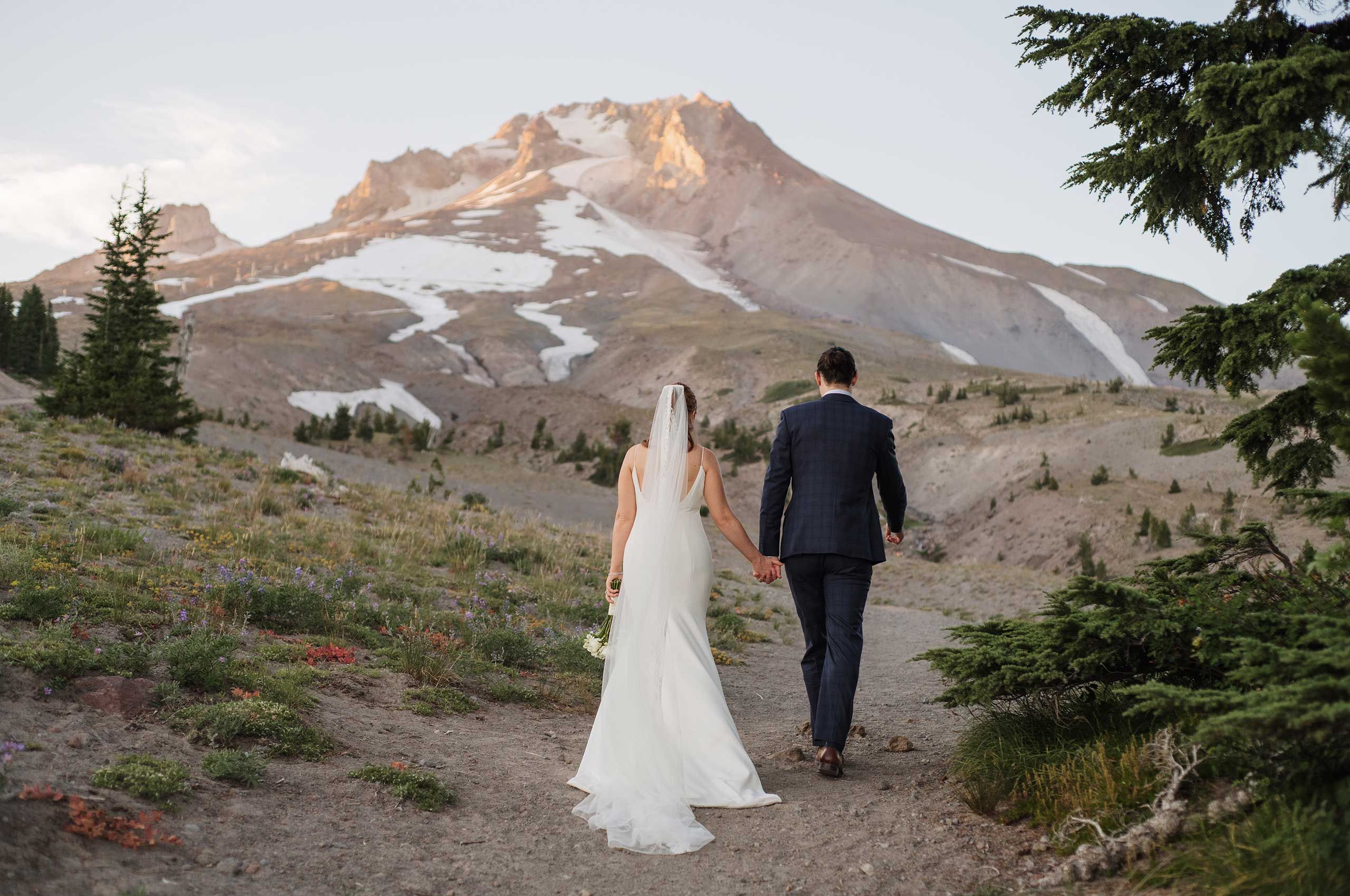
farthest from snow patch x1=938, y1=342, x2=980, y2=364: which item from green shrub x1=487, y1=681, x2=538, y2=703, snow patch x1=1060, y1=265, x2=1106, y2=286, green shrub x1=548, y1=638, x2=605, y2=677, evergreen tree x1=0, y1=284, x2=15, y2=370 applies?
green shrub x1=487, y1=681, x2=538, y2=703

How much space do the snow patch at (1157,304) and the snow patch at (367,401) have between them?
290 feet

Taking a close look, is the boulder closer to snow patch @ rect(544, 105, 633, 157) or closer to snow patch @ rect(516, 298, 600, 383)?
snow patch @ rect(516, 298, 600, 383)

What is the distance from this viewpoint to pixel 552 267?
10338cm

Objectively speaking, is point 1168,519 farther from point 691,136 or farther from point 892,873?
point 691,136

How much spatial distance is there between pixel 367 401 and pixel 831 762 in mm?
46821

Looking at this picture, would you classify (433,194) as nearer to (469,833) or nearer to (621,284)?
(621,284)

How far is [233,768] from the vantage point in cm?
454

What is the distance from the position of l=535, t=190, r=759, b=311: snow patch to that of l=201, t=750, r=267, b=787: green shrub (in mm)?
91350

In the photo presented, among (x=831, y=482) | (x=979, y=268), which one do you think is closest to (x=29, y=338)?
(x=831, y=482)

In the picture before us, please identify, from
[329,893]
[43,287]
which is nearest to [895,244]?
[43,287]

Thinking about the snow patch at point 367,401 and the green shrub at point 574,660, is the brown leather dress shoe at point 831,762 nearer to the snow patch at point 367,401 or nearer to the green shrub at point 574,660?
the green shrub at point 574,660

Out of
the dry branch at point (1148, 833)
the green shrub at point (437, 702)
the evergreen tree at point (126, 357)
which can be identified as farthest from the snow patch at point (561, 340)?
the dry branch at point (1148, 833)

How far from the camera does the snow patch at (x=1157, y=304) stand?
109 meters

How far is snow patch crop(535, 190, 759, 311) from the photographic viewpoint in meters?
108
